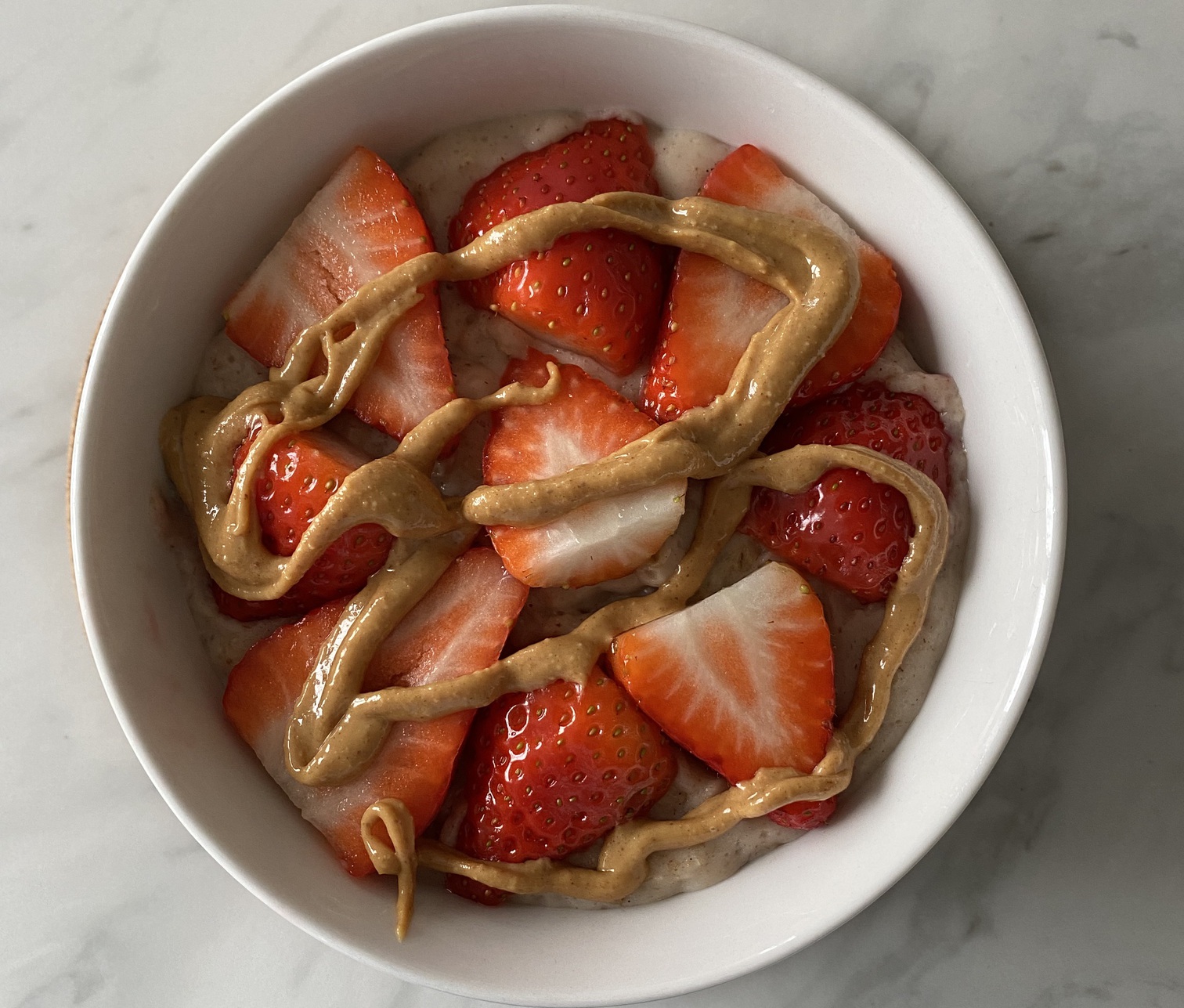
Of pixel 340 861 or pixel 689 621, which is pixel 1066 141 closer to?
pixel 689 621

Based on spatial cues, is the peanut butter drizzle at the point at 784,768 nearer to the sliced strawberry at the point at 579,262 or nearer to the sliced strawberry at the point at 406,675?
the sliced strawberry at the point at 406,675

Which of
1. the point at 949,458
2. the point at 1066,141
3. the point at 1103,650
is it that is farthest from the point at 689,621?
the point at 1066,141

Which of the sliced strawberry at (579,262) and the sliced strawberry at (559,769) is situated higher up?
the sliced strawberry at (579,262)

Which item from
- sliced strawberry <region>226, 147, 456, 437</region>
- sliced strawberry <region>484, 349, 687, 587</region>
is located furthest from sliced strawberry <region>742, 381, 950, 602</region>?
sliced strawberry <region>226, 147, 456, 437</region>

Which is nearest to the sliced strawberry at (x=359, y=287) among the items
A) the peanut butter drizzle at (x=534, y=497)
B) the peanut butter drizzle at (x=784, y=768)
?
the peanut butter drizzle at (x=534, y=497)

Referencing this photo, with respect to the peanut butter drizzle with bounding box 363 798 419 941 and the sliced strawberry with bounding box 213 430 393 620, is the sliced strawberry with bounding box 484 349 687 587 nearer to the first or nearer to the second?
the sliced strawberry with bounding box 213 430 393 620

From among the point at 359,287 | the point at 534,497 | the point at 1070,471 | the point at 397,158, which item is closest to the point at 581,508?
the point at 534,497
